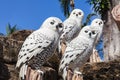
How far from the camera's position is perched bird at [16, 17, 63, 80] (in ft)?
20.2

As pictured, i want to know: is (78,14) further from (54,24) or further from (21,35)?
(54,24)

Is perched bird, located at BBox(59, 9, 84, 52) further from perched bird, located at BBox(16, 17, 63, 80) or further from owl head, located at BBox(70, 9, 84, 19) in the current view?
perched bird, located at BBox(16, 17, 63, 80)

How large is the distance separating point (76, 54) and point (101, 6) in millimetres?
6523

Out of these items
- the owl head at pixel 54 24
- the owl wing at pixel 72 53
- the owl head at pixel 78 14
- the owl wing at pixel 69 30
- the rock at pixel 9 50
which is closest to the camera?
the owl head at pixel 54 24

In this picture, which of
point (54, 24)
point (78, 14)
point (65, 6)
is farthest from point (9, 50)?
point (65, 6)

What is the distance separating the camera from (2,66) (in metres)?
7.55

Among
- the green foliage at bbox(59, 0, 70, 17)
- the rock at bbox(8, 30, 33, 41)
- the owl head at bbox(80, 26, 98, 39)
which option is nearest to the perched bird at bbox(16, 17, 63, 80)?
the owl head at bbox(80, 26, 98, 39)

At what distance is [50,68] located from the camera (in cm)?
802

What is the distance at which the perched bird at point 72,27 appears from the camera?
8.40m

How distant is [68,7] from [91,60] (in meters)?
14.8

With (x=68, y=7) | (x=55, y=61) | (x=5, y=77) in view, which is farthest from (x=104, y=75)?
(x=68, y=7)

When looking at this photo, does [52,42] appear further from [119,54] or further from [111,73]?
[119,54]

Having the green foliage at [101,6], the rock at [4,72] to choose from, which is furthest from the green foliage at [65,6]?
the rock at [4,72]

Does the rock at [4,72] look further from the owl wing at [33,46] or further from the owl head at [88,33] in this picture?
the owl head at [88,33]
